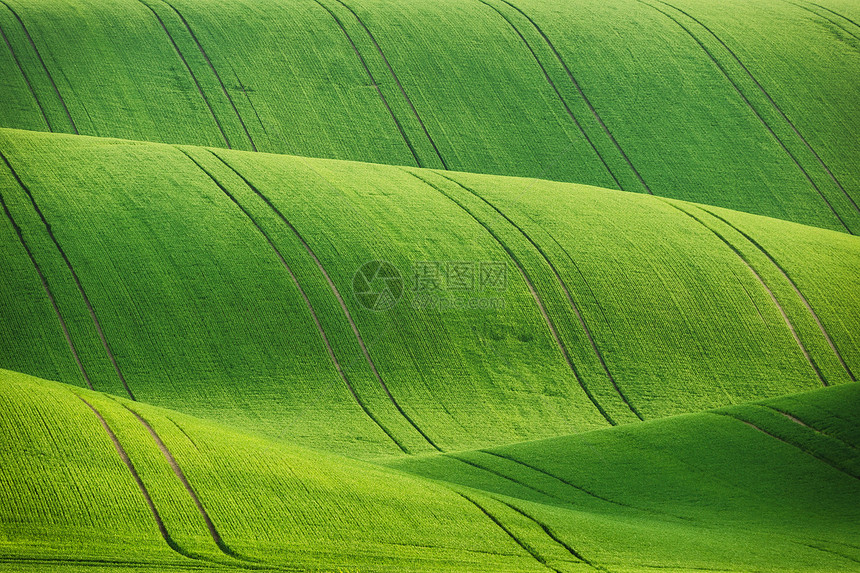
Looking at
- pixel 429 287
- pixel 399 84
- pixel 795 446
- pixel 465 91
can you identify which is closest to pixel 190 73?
pixel 399 84

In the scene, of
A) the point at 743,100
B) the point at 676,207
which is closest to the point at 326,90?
the point at 676,207

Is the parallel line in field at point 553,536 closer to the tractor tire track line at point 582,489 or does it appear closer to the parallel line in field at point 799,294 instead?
the tractor tire track line at point 582,489

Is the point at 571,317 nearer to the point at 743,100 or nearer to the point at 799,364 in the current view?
the point at 799,364

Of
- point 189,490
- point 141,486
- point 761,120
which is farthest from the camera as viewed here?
point 761,120

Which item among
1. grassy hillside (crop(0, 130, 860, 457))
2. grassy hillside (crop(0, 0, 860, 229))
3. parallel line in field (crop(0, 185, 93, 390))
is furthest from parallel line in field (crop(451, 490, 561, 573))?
grassy hillside (crop(0, 0, 860, 229))

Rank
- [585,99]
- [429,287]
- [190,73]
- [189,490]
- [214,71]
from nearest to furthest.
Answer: [189,490] < [429,287] < [190,73] < [214,71] < [585,99]

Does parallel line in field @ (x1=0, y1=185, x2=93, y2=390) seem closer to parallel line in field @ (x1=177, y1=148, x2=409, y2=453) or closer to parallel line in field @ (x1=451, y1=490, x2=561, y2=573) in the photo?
parallel line in field @ (x1=177, y1=148, x2=409, y2=453)

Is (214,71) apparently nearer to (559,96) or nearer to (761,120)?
(559,96)
